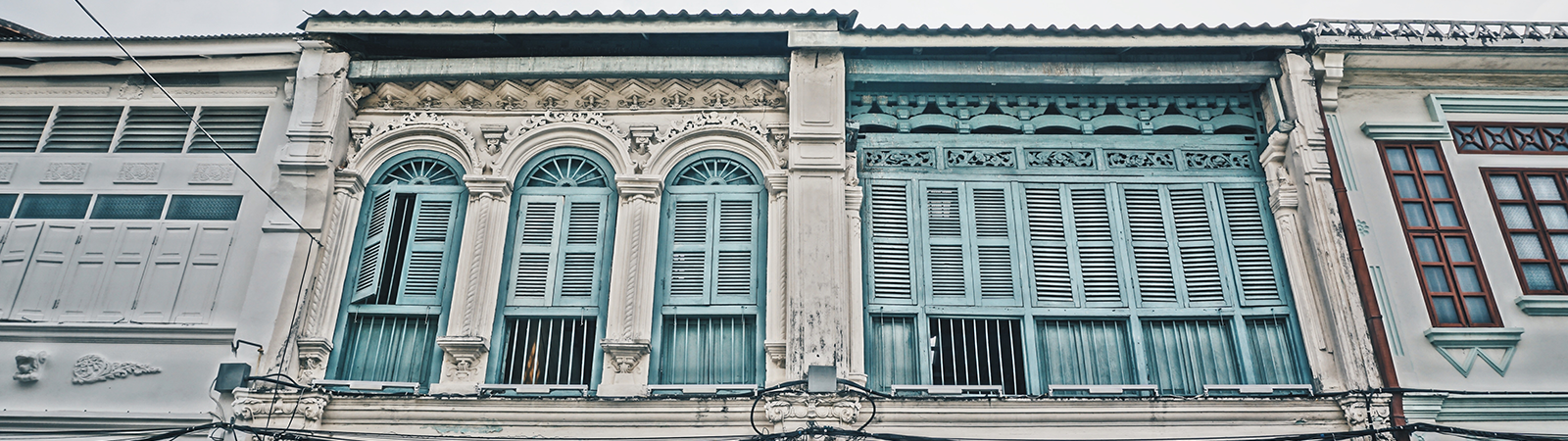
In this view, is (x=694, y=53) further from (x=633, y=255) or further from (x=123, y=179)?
(x=123, y=179)

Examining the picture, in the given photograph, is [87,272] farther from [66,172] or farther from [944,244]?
[944,244]

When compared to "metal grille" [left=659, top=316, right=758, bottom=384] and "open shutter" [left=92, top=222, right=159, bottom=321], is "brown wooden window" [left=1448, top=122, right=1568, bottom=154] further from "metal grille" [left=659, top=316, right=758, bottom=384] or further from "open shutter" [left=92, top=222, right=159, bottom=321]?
"open shutter" [left=92, top=222, right=159, bottom=321]

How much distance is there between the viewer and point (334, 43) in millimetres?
8891

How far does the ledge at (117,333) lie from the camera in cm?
763

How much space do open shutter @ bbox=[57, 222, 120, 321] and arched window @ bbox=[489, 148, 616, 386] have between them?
290cm

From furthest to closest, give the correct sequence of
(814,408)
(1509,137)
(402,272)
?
(1509,137) → (402,272) → (814,408)

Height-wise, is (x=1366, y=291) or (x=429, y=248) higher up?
(x=429, y=248)

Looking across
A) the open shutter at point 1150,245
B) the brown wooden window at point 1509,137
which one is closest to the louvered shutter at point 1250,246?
the open shutter at point 1150,245

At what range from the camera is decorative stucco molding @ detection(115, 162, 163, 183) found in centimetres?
853

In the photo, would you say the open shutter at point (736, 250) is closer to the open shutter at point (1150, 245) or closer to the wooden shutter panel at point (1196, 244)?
the open shutter at point (1150, 245)

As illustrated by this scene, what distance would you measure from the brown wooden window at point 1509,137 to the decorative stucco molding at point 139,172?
10435 millimetres

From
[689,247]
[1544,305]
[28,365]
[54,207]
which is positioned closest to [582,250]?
[689,247]

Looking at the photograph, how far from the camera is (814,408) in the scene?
6.98m

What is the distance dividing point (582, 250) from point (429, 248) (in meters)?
1.19
